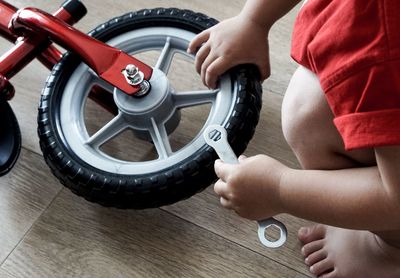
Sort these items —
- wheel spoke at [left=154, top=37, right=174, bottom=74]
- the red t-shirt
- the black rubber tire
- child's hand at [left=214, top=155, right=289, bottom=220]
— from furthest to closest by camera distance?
wheel spoke at [left=154, top=37, right=174, bottom=74] → the black rubber tire → child's hand at [left=214, top=155, right=289, bottom=220] → the red t-shirt

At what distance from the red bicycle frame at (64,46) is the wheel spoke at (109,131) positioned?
0.17 ft

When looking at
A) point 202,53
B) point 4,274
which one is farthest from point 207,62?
point 4,274

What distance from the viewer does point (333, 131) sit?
54cm

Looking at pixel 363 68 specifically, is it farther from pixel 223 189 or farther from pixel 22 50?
pixel 22 50

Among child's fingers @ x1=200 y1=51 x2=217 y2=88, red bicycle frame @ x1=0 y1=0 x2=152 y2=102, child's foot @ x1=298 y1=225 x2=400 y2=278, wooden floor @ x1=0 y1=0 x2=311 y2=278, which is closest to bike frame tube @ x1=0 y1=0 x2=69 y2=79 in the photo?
red bicycle frame @ x1=0 y1=0 x2=152 y2=102

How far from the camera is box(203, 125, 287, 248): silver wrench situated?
60 centimetres

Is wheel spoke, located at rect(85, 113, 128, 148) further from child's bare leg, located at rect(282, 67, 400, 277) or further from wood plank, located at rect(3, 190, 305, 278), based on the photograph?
child's bare leg, located at rect(282, 67, 400, 277)

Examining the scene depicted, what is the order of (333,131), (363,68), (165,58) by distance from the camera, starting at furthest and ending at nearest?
(165,58) < (333,131) < (363,68)

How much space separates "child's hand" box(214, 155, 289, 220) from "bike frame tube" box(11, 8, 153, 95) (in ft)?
0.68

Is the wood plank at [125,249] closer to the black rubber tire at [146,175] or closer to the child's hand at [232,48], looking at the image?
the black rubber tire at [146,175]

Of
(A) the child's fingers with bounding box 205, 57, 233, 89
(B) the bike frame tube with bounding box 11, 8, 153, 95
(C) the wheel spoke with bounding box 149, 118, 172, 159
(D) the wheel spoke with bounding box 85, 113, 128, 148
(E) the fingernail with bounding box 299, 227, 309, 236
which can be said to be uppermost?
(B) the bike frame tube with bounding box 11, 8, 153, 95

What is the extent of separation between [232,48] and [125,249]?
0.31 meters

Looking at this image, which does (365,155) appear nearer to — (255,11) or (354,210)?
(354,210)

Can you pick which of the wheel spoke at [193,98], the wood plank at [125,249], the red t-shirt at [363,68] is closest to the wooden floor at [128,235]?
the wood plank at [125,249]
